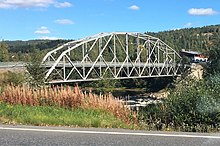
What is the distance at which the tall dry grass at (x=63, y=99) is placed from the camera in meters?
10.8

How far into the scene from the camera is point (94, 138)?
23.0ft

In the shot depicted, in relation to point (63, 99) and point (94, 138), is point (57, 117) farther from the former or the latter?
point (94, 138)

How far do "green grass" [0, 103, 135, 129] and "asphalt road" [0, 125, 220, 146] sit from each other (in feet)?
2.58

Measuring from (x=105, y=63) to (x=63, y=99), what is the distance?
282ft

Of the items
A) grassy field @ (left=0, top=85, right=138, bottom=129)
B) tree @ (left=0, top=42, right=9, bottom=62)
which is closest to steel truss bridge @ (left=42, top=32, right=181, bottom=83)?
tree @ (left=0, top=42, right=9, bottom=62)

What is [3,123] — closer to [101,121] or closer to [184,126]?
[101,121]

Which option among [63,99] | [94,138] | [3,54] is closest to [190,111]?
[94,138]

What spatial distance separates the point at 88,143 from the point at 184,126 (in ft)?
10.8

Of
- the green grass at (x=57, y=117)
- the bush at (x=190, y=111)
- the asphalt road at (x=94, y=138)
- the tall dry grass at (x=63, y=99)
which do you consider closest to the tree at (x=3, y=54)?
the tall dry grass at (x=63, y=99)

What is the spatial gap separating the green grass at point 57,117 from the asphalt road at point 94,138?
2.58 ft

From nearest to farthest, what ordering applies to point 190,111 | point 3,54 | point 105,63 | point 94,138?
point 94,138 → point 190,111 → point 105,63 → point 3,54

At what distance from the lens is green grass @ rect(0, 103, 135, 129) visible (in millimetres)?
8758

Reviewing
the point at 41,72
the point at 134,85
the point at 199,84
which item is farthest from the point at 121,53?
the point at 199,84

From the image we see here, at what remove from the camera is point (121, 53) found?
15288cm
